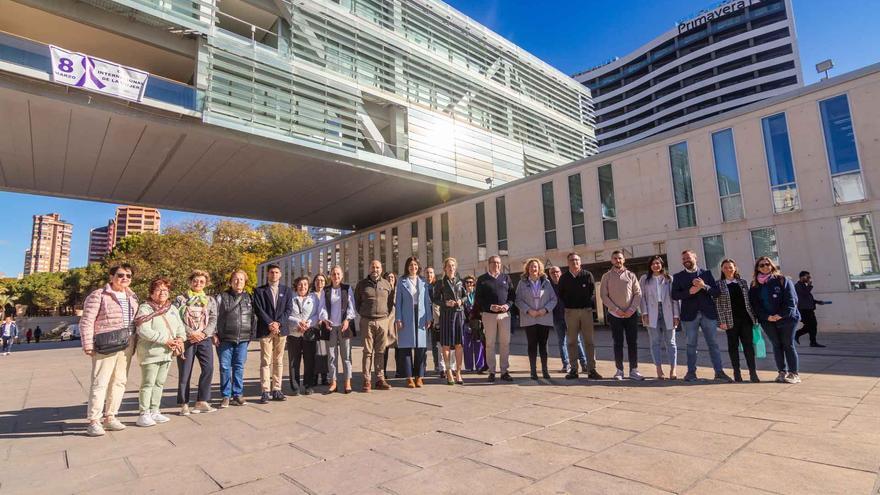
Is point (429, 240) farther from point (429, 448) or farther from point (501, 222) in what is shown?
point (429, 448)

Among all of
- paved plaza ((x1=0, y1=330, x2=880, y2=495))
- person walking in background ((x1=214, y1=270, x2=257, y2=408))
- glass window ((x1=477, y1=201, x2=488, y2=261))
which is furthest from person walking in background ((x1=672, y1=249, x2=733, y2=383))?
glass window ((x1=477, y1=201, x2=488, y2=261))

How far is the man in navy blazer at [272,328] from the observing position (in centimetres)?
560

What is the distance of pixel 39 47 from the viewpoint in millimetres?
12664

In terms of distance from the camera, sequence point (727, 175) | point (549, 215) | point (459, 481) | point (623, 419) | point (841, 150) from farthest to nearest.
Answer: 1. point (549, 215)
2. point (727, 175)
3. point (841, 150)
4. point (623, 419)
5. point (459, 481)

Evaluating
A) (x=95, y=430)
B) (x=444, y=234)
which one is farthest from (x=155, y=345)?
(x=444, y=234)

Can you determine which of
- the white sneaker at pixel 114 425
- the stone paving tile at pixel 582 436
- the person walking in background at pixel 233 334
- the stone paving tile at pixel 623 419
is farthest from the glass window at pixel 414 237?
the stone paving tile at pixel 582 436

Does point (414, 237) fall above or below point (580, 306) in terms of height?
above

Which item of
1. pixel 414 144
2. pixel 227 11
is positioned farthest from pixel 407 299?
pixel 227 11

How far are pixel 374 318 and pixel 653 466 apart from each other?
4.14 metres

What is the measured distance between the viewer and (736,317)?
5.78 metres

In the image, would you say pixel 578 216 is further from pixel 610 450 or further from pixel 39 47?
pixel 39 47

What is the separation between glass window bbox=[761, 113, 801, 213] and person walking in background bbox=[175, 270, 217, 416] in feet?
→ 50.3

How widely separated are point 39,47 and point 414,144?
13840 mm

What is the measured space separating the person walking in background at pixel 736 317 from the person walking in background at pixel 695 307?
4.1 inches
